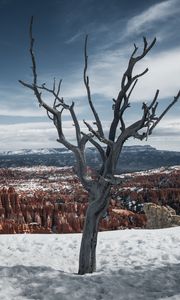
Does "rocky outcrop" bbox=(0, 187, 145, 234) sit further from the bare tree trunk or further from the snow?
the bare tree trunk

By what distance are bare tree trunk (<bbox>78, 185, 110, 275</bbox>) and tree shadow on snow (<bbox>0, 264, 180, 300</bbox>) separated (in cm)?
51

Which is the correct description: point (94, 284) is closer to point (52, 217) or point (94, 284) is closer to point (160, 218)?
point (160, 218)

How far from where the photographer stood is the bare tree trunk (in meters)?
13.1

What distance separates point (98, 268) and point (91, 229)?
1816 mm

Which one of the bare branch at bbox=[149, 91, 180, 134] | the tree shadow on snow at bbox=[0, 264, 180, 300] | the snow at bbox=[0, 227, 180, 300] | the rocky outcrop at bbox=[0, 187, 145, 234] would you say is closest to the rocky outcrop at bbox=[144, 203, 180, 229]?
the rocky outcrop at bbox=[0, 187, 145, 234]

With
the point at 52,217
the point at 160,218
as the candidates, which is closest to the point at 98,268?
the point at 160,218

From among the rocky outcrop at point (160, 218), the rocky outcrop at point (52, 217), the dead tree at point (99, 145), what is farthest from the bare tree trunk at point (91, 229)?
the rocky outcrop at point (52, 217)

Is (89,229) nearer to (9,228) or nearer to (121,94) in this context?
(121,94)

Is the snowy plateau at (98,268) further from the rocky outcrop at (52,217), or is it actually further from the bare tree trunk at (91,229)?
the rocky outcrop at (52,217)

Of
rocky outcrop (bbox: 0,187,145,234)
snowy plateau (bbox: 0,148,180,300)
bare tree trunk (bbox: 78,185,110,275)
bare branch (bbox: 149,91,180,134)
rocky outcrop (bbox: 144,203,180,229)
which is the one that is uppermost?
bare branch (bbox: 149,91,180,134)

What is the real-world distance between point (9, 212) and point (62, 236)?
9272 centimetres

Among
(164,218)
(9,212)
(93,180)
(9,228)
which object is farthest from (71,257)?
(9,212)

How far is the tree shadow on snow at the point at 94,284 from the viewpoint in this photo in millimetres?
10773

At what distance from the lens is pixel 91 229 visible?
13.4 meters
